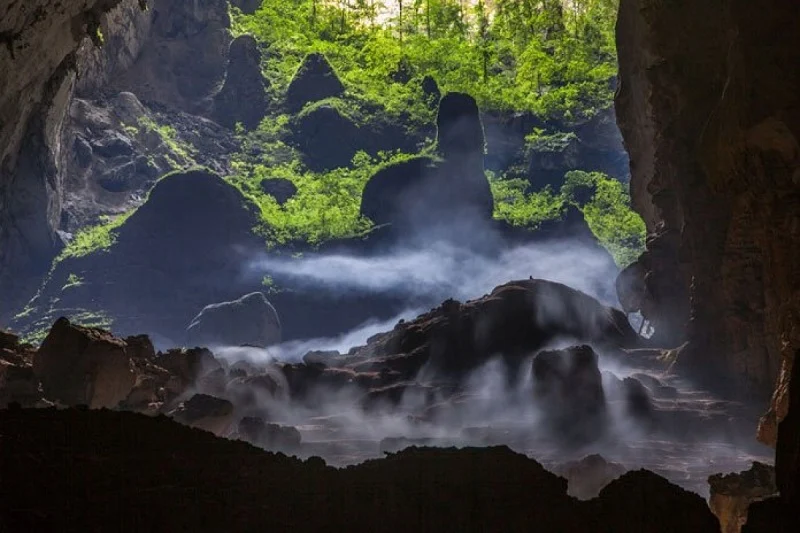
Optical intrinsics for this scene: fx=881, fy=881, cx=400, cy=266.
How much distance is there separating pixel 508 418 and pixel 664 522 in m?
21.3

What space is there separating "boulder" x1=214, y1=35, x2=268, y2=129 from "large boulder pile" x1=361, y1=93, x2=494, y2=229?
1184 inches

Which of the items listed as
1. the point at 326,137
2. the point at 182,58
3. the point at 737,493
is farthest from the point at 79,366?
the point at 182,58

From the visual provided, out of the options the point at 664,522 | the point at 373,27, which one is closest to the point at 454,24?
the point at 373,27

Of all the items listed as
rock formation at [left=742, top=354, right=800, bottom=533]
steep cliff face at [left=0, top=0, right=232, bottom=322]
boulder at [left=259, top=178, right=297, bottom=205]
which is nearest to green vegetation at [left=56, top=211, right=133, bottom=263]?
steep cliff face at [left=0, top=0, right=232, bottom=322]

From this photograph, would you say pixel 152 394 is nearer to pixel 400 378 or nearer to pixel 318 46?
pixel 400 378

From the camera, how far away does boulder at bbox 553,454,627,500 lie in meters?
18.7

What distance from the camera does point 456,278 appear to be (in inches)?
2714

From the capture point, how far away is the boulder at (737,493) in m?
13.5

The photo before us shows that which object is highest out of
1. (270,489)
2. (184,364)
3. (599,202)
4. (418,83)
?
(418,83)

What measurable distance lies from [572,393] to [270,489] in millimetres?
20834

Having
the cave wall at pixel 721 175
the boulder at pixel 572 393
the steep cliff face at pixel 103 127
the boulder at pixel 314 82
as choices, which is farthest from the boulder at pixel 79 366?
the boulder at pixel 314 82

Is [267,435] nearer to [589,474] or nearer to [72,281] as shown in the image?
[589,474]

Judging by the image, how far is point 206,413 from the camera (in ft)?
69.9

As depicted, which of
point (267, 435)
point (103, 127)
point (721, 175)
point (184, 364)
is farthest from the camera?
point (103, 127)
